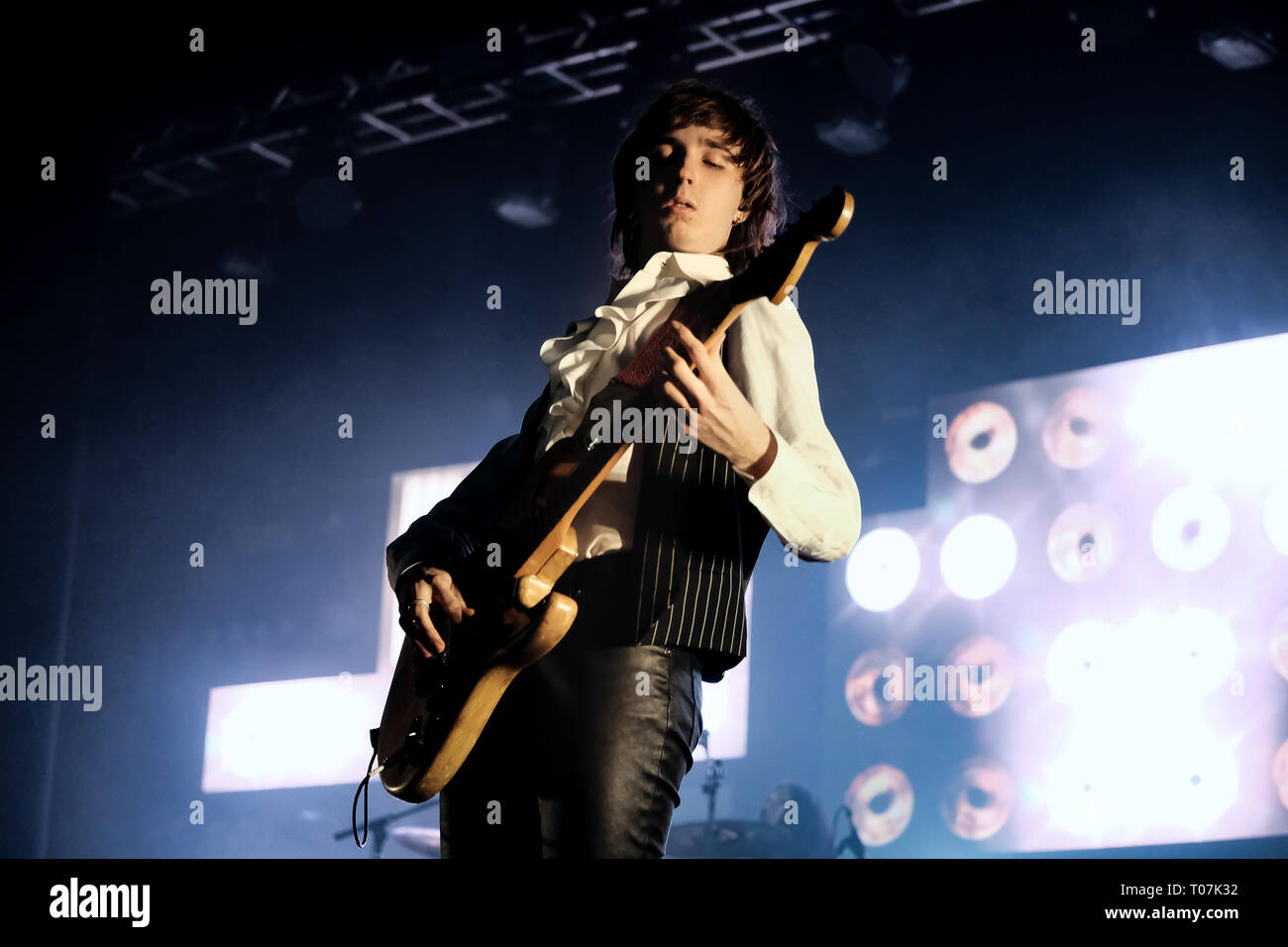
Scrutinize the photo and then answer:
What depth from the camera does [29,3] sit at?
3330 mm

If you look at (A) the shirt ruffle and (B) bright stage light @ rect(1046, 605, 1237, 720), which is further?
(B) bright stage light @ rect(1046, 605, 1237, 720)

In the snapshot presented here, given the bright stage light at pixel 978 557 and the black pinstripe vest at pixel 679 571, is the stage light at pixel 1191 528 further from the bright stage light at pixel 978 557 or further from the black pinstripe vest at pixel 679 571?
the black pinstripe vest at pixel 679 571

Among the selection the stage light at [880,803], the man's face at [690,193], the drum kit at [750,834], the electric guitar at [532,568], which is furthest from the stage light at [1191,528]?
the electric guitar at [532,568]

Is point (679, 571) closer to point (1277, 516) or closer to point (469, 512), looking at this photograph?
point (469, 512)

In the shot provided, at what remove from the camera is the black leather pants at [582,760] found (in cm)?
113

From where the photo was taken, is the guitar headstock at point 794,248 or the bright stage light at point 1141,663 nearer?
the guitar headstock at point 794,248

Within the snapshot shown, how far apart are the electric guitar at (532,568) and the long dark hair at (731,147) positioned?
24 cm

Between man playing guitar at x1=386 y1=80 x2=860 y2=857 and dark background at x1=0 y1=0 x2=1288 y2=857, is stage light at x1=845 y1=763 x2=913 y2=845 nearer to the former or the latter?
dark background at x1=0 y1=0 x2=1288 y2=857

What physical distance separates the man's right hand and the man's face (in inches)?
20.3

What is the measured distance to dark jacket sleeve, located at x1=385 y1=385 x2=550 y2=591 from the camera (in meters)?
1.53

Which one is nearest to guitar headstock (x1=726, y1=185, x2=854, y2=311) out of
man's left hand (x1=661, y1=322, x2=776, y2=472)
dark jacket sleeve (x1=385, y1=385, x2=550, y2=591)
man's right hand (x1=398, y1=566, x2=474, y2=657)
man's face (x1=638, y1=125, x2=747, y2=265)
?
man's left hand (x1=661, y1=322, x2=776, y2=472)

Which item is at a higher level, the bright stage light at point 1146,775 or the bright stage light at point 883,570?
the bright stage light at point 883,570
